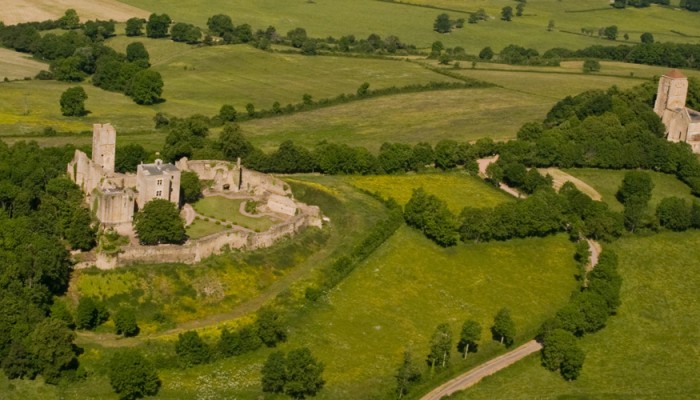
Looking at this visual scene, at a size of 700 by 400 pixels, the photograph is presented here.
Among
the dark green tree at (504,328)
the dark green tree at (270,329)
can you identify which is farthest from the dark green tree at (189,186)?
the dark green tree at (504,328)

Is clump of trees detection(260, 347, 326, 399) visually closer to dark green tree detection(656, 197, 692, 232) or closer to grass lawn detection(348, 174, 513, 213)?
grass lawn detection(348, 174, 513, 213)

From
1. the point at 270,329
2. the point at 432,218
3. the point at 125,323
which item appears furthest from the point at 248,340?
the point at 432,218

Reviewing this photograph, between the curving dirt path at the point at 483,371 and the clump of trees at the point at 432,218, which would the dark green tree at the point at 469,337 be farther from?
the clump of trees at the point at 432,218

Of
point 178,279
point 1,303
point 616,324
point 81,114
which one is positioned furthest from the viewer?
point 81,114

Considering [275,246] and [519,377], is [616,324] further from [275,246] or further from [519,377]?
[275,246]

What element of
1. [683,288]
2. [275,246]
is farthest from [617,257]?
[275,246]

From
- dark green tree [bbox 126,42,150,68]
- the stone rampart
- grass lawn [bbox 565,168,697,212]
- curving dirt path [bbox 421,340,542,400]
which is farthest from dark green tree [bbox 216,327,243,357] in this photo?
dark green tree [bbox 126,42,150,68]
